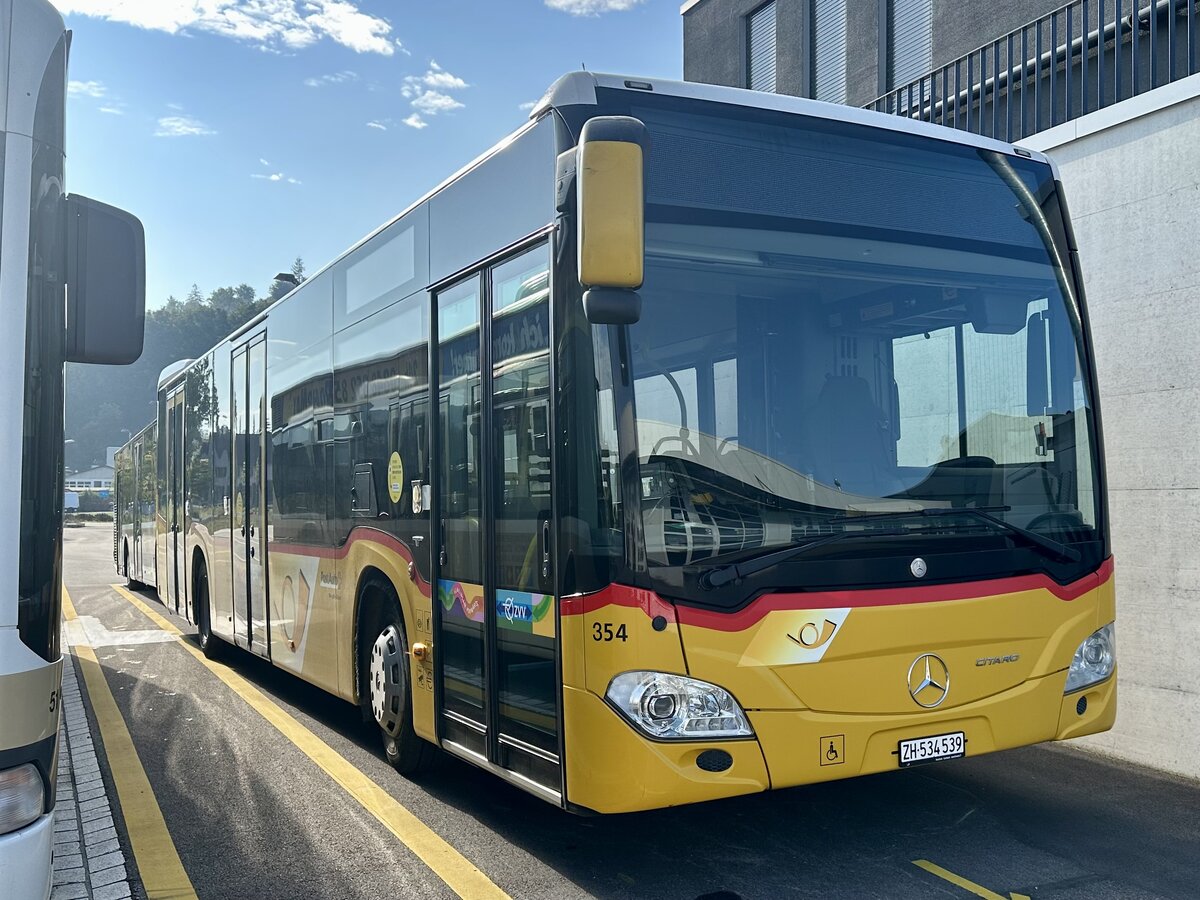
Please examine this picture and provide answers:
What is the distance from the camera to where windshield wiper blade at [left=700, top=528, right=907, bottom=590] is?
4.24 m

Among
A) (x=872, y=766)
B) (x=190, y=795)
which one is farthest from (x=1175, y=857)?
(x=190, y=795)

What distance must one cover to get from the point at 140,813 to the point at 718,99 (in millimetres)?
4737

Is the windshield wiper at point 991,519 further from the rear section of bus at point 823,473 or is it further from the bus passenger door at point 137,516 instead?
the bus passenger door at point 137,516

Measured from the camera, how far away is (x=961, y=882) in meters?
4.59

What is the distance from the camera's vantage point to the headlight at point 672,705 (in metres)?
4.17

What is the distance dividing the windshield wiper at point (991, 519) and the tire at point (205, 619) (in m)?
8.66

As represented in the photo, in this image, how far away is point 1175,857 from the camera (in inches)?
197

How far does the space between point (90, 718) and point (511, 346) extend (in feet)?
18.7

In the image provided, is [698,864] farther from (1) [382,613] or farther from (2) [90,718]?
(2) [90,718]

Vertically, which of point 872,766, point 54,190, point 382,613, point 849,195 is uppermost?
point 849,195

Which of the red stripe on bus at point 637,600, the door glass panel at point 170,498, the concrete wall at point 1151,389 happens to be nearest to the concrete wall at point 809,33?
the concrete wall at point 1151,389

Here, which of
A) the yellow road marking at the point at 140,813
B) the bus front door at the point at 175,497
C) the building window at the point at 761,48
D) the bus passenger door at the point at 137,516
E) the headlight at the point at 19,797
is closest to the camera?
the headlight at the point at 19,797

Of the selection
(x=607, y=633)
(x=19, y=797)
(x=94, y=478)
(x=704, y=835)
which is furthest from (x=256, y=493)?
(x=94, y=478)

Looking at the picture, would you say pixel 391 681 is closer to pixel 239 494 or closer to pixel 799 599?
pixel 799 599
